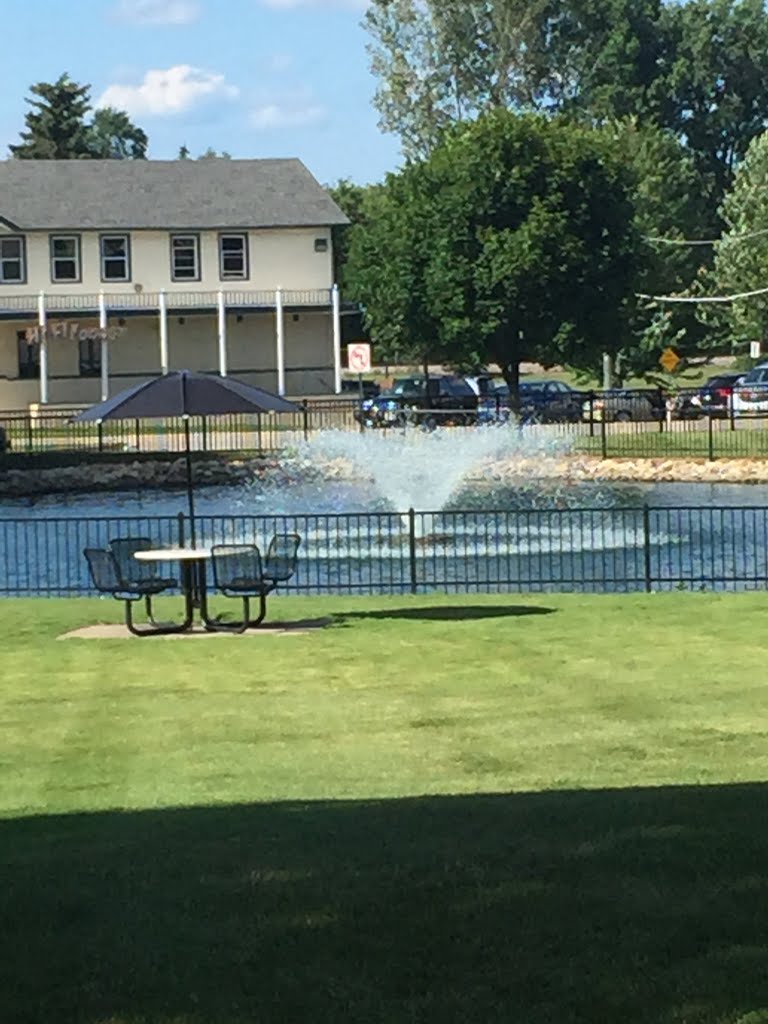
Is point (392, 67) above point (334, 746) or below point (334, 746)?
above

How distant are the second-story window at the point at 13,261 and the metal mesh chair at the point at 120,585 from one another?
5021cm

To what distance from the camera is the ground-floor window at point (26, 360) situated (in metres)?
67.9

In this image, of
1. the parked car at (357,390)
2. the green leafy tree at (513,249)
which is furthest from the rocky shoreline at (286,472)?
the parked car at (357,390)

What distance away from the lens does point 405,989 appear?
5.71 m

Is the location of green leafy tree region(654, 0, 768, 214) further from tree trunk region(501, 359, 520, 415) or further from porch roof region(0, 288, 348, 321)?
tree trunk region(501, 359, 520, 415)

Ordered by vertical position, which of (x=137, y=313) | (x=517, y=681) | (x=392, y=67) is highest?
(x=392, y=67)

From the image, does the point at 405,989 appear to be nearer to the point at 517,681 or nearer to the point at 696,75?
the point at 517,681

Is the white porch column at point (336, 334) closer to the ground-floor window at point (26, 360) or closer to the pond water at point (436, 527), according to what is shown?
the ground-floor window at point (26, 360)

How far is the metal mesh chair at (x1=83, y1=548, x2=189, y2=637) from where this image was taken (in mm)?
19453

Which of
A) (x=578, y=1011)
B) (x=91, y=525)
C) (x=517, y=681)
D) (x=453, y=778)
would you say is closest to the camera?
(x=578, y=1011)

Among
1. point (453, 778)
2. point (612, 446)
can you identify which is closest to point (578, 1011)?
point (453, 778)

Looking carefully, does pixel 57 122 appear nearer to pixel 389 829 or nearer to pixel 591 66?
pixel 591 66

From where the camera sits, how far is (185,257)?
69.4 meters

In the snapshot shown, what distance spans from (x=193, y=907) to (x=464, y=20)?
7884 centimetres
